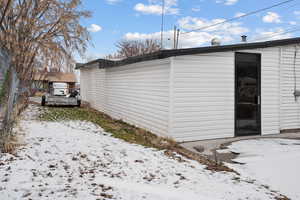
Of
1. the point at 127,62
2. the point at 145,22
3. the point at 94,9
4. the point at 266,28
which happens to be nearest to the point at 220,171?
the point at 127,62

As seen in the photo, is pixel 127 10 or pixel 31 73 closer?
pixel 31 73

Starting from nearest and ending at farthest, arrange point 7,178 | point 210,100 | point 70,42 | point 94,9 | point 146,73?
point 7,178 → point 210,100 → point 146,73 → point 70,42 → point 94,9

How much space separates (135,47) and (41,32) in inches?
1008

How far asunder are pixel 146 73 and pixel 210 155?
3.29 metres

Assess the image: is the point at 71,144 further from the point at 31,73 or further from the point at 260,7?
the point at 260,7

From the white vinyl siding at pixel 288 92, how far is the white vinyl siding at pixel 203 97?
1951 mm

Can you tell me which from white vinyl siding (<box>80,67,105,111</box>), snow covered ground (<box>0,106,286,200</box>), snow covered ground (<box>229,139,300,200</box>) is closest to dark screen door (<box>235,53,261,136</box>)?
snow covered ground (<box>229,139,300,200</box>)

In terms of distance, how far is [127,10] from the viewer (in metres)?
15.5

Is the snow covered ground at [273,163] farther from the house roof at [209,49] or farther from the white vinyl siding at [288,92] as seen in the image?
the house roof at [209,49]

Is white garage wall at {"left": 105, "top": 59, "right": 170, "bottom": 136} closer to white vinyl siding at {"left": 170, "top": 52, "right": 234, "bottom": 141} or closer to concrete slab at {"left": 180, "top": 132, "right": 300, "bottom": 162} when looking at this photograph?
white vinyl siding at {"left": 170, "top": 52, "right": 234, "bottom": 141}

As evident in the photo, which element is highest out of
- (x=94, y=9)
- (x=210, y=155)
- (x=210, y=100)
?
(x=94, y=9)

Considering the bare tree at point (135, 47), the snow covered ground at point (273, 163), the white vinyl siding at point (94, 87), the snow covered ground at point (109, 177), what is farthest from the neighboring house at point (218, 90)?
the bare tree at point (135, 47)

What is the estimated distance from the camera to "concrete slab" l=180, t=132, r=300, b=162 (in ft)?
15.0

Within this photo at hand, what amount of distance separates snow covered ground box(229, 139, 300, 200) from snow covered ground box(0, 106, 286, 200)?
0.29 metres
